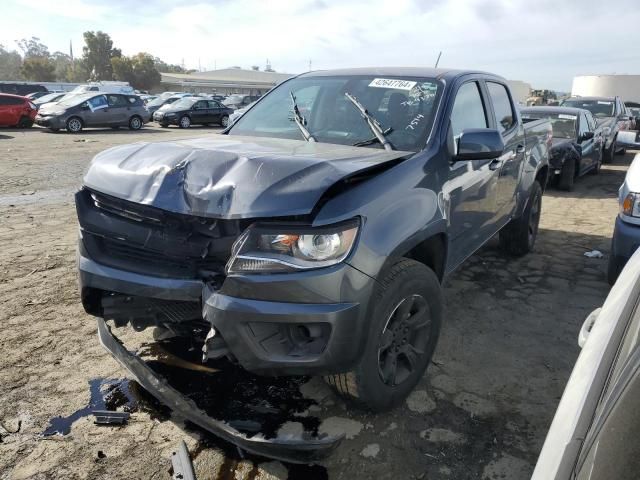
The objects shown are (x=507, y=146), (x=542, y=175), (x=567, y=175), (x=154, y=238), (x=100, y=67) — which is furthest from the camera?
(x=100, y=67)

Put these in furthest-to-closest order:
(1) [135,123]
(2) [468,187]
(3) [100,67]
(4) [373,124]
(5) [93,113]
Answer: (3) [100,67], (1) [135,123], (5) [93,113], (2) [468,187], (4) [373,124]

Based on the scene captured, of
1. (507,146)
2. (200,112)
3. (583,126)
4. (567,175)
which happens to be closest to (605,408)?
(507,146)

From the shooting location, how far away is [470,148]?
317cm

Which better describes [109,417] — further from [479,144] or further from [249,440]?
[479,144]

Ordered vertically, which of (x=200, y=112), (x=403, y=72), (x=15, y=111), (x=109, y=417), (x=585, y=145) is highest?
(x=403, y=72)

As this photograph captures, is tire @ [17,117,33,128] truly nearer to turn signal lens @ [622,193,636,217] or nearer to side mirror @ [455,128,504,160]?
side mirror @ [455,128,504,160]

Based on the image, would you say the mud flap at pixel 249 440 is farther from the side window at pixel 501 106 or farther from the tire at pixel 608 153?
the tire at pixel 608 153

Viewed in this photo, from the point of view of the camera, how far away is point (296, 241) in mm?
2244

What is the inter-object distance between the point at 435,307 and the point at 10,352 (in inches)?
110

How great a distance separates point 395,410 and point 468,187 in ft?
5.33

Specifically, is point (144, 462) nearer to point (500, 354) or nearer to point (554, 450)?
point (554, 450)

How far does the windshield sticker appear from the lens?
3.52 metres

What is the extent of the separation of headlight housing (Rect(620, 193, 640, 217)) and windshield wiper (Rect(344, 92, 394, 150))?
2.12 meters

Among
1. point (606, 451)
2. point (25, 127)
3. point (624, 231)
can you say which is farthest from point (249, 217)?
point (25, 127)
